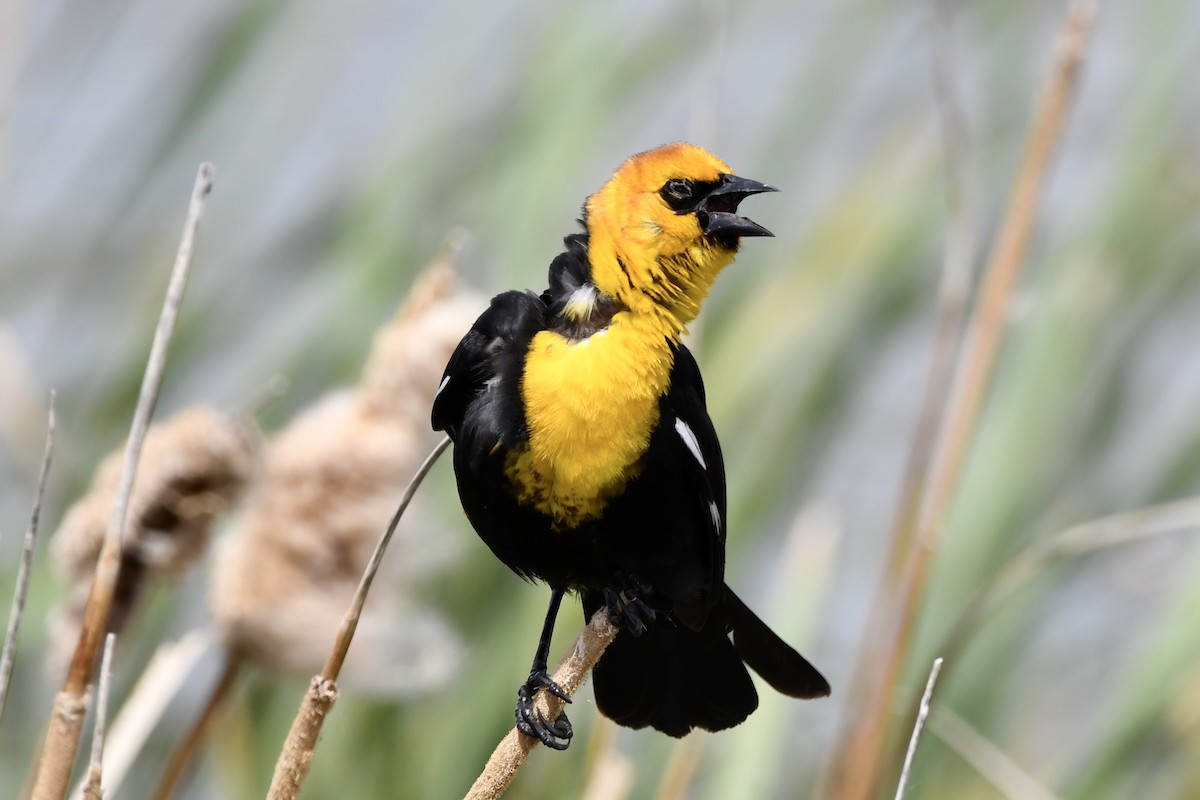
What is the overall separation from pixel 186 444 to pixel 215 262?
78cm

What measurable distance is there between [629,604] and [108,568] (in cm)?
55

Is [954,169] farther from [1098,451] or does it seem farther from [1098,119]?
[1098,119]

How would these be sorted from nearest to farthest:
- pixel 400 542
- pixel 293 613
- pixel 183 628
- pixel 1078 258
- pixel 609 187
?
pixel 609 187
pixel 293 613
pixel 400 542
pixel 1078 258
pixel 183 628

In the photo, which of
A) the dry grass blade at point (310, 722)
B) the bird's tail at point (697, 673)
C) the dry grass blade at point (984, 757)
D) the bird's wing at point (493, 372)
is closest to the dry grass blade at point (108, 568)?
the dry grass blade at point (310, 722)

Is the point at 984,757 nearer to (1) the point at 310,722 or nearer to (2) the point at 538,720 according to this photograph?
(2) the point at 538,720

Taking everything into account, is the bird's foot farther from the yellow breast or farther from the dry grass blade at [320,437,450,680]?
the dry grass blade at [320,437,450,680]

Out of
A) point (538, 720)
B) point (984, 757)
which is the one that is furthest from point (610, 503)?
point (984, 757)

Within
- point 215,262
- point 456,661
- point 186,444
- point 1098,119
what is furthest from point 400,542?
point 1098,119

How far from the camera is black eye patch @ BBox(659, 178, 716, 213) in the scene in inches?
48.2

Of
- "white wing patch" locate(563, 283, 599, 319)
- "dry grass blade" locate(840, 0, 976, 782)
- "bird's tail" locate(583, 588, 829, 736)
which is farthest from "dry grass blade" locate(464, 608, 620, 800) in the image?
"dry grass blade" locate(840, 0, 976, 782)

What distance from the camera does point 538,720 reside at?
141 cm

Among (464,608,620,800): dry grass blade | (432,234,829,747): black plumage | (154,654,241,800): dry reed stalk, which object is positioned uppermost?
(432,234,829,747): black plumage

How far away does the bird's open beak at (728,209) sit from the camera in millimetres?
1197

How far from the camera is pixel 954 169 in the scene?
147 centimetres
